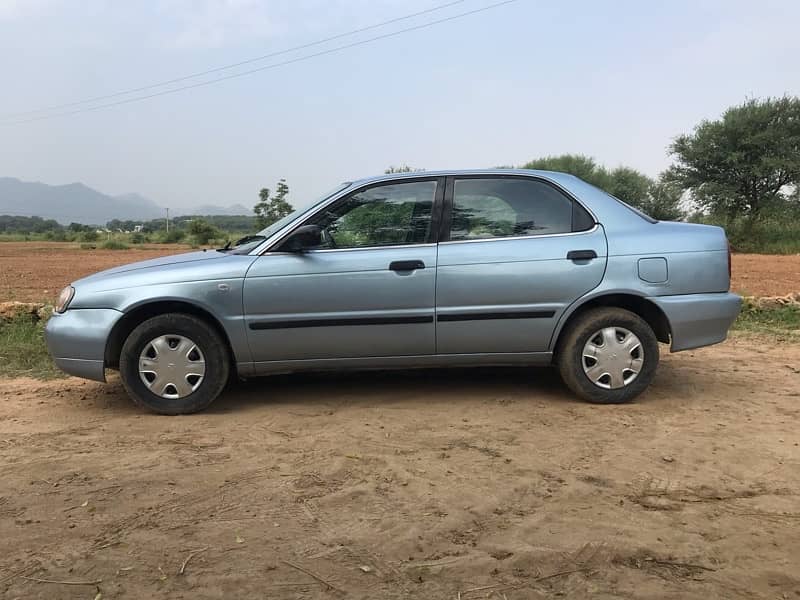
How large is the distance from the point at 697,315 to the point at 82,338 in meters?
4.22

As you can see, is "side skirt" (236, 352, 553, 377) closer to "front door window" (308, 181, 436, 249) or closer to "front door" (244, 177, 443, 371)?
"front door" (244, 177, 443, 371)

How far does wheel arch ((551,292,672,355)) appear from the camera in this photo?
4.36 metres

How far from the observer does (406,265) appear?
4262 millimetres

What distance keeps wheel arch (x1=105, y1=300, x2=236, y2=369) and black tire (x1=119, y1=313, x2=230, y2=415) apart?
6 centimetres

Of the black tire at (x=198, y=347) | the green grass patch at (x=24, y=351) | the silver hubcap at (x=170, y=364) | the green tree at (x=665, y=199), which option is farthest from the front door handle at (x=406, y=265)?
the green tree at (x=665, y=199)

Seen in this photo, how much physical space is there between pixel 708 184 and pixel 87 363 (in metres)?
30.4

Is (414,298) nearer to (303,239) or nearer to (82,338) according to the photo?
(303,239)

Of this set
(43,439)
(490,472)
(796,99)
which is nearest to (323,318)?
(490,472)

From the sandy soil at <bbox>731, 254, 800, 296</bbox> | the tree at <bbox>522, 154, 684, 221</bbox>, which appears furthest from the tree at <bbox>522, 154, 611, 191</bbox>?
the sandy soil at <bbox>731, 254, 800, 296</bbox>

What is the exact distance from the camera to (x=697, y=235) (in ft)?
14.5

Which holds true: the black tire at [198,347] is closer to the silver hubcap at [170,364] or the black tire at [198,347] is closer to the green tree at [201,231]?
the silver hubcap at [170,364]

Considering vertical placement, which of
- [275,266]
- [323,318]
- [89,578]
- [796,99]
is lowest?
[89,578]

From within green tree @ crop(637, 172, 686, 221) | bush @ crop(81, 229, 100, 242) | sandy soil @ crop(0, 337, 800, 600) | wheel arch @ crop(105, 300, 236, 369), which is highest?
green tree @ crop(637, 172, 686, 221)

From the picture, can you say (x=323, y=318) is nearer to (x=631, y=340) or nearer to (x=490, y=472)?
(x=490, y=472)
